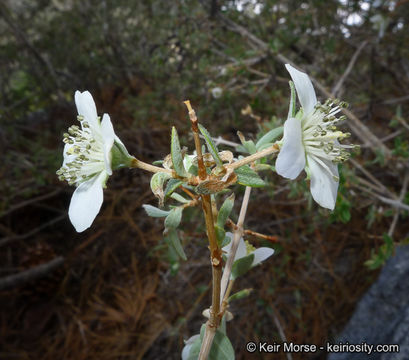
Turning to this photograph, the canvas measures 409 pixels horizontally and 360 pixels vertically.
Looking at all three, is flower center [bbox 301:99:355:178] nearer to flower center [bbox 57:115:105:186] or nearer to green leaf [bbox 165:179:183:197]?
green leaf [bbox 165:179:183:197]

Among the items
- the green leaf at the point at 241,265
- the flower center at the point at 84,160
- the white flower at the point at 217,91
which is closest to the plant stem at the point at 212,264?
the green leaf at the point at 241,265

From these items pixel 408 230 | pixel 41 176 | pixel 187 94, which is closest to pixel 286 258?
pixel 408 230

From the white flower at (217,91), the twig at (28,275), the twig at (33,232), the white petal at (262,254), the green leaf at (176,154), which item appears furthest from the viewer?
the twig at (33,232)

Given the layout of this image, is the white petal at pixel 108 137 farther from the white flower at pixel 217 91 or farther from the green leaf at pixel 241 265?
the white flower at pixel 217 91

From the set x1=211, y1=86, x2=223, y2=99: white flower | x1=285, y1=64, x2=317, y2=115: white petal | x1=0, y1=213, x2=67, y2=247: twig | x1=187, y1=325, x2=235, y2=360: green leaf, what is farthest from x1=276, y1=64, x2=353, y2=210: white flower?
x1=0, y1=213, x2=67, y2=247: twig

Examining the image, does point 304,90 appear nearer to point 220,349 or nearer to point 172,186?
point 172,186

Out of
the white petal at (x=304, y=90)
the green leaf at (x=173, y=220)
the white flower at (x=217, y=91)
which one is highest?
the white flower at (x=217, y=91)

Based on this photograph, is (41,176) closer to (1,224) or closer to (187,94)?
(1,224)

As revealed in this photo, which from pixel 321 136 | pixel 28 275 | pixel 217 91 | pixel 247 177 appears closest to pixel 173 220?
pixel 247 177
